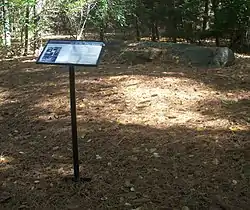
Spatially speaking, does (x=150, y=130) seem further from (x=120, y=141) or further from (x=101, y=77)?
(x=101, y=77)

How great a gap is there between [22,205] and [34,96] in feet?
11.5

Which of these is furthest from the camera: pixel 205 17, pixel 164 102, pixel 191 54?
pixel 205 17

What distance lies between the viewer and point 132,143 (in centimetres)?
431

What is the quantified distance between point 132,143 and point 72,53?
4.55 feet

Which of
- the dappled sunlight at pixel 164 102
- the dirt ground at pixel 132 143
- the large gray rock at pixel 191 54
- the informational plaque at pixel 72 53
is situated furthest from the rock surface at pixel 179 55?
the informational plaque at pixel 72 53

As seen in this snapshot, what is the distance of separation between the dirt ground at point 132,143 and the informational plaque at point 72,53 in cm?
108

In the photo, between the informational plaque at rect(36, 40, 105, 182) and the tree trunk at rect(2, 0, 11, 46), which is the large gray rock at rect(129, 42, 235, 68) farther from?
the informational plaque at rect(36, 40, 105, 182)

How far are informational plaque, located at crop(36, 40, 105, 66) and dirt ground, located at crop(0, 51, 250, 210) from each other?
42.6 inches

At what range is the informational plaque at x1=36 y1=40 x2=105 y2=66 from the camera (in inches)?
129

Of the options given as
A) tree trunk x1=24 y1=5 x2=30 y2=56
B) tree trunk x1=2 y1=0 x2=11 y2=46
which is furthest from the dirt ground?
tree trunk x1=24 y1=5 x2=30 y2=56

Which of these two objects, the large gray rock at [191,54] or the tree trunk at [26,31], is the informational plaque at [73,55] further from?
the tree trunk at [26,31]

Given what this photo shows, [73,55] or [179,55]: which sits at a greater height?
[73,55]

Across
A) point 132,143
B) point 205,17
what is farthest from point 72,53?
point 205,17

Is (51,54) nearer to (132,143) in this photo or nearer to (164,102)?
(132,143)
